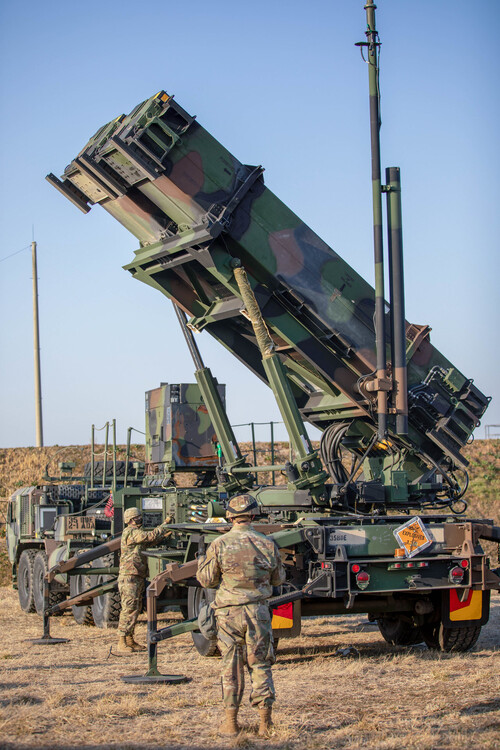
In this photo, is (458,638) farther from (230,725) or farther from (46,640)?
(46,640)

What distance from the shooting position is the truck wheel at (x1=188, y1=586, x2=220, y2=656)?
318 inches

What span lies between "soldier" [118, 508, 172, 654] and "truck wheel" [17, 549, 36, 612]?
14.7 ft

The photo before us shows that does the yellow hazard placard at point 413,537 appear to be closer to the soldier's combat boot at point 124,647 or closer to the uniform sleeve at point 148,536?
the uniform sleeve at point 148,536

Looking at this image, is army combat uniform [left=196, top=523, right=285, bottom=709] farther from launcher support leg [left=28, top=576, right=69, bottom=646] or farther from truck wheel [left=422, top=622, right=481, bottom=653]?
launcher support leg [left=28, top=576, right=69, bottom=646]

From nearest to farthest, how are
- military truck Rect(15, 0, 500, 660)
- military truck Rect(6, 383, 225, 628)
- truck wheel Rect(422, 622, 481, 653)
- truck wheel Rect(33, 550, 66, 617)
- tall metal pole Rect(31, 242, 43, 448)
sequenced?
military truck Rect(15, 0, 500, 660) < truck wheel Rect(422, 622, 481, 653) < military truck Rect(6, 383, 225, 628) < truck wheel Rect(33, 550, 66, 617) < tall metal pole Rect(31, 242, 43, 448)

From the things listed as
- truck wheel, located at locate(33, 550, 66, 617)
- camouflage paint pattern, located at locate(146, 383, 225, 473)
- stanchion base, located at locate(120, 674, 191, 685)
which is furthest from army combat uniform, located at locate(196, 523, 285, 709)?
camouflage paint pattern, located at locate(146, 383, 225, 473)

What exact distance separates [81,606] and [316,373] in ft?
14.5

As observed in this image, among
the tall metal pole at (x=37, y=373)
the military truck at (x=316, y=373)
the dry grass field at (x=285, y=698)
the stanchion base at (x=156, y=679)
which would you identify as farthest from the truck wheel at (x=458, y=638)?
the tall metal pole at (x=37, y=373)

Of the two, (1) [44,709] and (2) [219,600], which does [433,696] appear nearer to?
(2) [219,600]

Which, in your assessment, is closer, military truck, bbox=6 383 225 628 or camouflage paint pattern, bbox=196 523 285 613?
camouflage paint pattern, bbox=196 523 285 613

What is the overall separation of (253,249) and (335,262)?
86cm

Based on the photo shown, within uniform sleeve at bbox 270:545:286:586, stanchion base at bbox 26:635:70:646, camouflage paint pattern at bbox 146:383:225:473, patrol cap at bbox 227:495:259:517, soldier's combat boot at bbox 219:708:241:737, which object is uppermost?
camouflage paint pattern at bbox 146:383:225:473

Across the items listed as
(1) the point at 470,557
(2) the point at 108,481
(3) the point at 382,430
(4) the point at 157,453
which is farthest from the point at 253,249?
(2) the point at 108,481

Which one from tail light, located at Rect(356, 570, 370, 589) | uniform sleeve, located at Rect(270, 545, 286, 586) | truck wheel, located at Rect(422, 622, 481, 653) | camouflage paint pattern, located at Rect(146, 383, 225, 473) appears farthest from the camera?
camouflage paint pattern, located at Rect(146, 383, 225, 473)
